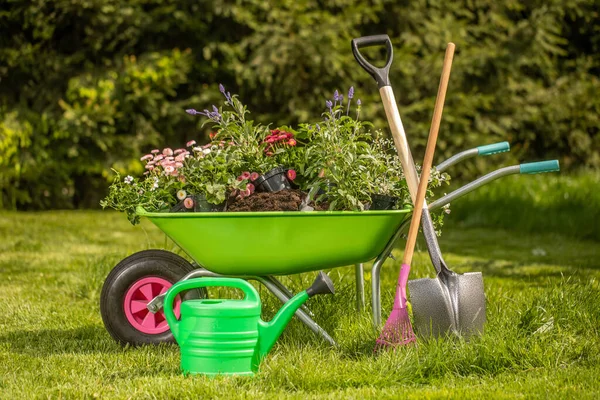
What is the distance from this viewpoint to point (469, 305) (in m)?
2.81

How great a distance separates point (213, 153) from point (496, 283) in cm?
200

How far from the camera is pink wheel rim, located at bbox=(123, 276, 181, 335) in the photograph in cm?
300

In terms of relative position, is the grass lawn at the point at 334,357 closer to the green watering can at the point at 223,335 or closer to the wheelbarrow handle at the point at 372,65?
the green watering can at the point at 223,335

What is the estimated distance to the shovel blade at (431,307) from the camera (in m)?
2.77

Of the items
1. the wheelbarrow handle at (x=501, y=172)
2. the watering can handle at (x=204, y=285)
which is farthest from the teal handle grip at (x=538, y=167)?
the watering can handle at (x=204, y=285)

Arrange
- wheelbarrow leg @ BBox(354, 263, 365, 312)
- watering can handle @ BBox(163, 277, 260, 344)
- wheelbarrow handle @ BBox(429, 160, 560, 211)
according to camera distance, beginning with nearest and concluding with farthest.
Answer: watering can handle @ BBox(163, 277, 260, 344), wheelbarrow handle @ BBox(429, 160, 560, 211), wheelbarrow leg @ BBox(354, 263, 365, 312)

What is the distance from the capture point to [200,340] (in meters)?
2.53

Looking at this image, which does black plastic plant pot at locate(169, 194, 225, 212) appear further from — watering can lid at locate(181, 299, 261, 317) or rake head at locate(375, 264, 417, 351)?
rake head at locate(375, 264, 417, 351)

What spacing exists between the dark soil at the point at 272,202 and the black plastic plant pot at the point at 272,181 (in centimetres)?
3

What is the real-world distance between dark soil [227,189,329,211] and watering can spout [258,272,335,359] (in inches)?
12.3

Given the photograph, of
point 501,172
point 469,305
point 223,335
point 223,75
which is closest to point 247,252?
point 223,335

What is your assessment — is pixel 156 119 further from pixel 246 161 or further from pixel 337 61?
pixel 246 161

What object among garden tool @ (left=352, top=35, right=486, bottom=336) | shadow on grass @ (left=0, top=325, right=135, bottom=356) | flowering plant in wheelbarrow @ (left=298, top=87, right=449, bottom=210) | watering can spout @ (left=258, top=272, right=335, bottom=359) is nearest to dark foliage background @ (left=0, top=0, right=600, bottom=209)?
shadow on grass @ (left=0, top=325, right=135, bottom=356)

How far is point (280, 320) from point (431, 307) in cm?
48
